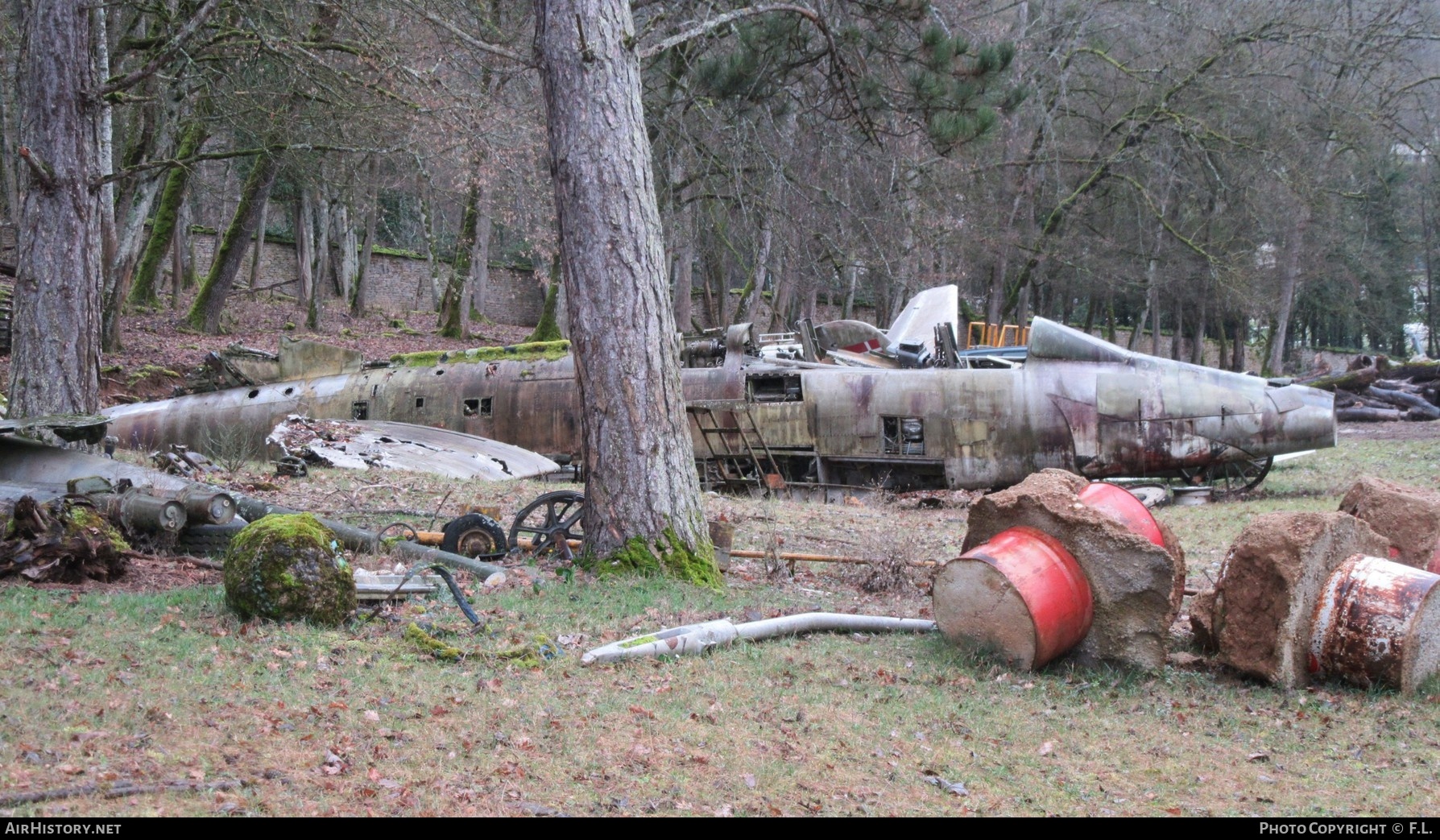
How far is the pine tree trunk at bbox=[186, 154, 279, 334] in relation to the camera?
2164 cm

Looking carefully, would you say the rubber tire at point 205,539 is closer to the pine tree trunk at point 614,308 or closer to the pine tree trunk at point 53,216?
the pine tree trunk at point 614,308

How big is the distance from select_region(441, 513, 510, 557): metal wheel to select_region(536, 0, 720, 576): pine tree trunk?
0.77m

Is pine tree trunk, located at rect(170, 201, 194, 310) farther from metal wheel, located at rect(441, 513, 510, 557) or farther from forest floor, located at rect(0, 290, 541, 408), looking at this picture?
metal wheel, located at rect(441, 513, 510, 557)

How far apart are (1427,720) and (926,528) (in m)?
6.46

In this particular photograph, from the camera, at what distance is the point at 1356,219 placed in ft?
146

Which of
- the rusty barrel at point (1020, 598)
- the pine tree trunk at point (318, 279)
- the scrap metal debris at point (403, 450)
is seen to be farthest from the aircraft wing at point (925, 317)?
the pine tree trunk at point (318, 279)

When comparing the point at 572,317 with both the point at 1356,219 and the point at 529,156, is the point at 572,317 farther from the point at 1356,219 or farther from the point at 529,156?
the point at 1356,219

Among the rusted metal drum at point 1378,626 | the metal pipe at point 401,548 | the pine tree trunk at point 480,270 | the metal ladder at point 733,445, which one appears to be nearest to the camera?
the rusted metal drum at point 1378,626

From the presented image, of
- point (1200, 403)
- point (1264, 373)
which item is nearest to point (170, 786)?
point (1200, 403)

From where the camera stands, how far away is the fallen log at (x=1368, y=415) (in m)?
26.7

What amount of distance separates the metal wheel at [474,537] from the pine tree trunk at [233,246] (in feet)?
44.6

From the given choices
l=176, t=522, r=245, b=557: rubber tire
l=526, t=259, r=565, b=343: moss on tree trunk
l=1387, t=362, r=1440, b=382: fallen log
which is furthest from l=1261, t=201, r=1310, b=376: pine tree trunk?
l=176, t=522, r=245, b=557: rubber tire

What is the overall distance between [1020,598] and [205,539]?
5.92 meters
